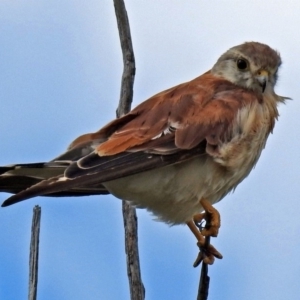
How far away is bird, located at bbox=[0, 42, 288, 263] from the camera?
3549mm

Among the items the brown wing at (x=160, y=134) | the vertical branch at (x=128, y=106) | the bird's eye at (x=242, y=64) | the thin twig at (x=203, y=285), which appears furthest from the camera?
the bird's eye at (x=242, y=64)

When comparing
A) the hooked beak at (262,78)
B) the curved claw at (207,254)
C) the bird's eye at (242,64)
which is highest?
the bird's eye at (242,64)

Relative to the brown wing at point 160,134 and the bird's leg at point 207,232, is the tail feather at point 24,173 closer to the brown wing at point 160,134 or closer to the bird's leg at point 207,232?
the brown wing at point 160,134

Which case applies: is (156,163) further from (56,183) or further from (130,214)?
(56,183)

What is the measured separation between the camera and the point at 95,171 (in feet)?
11.0

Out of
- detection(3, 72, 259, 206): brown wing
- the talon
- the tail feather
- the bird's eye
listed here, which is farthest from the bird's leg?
the bird's eye

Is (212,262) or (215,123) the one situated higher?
(215,123)

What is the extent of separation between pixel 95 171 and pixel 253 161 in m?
1.04

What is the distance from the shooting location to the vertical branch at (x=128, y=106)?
3.22m

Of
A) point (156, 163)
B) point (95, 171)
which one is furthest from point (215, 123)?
point (95, 171)

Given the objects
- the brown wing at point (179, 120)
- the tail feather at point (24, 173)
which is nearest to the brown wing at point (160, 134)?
the brown wing at point (179, 120)

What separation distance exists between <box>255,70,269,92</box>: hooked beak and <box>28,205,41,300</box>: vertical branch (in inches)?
69.8

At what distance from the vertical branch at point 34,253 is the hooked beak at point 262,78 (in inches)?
69.8

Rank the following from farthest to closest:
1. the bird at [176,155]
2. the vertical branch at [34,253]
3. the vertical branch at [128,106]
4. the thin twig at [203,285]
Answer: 1. the bird at [176,155]
2. the vertical branch at [128,106]
3. the thin twig at [203,285]
4. the vertical branch at [34,253]
